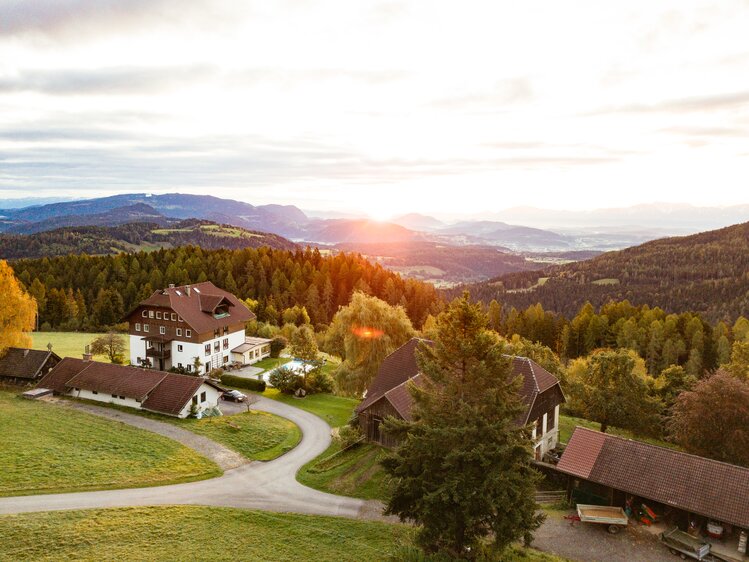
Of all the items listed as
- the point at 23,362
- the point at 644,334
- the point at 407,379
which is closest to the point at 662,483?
the point at 407,379

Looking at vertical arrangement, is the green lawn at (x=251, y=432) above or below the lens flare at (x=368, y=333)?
below

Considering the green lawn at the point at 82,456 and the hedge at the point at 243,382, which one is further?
the hedge at the point at 243,382

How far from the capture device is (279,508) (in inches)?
1147

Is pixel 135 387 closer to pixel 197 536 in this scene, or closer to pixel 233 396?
pixel 233 396

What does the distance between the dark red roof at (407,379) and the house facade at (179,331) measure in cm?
3005

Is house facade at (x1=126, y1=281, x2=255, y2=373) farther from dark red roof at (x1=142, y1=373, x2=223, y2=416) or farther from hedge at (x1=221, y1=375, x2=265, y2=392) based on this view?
dark red roof at (x1=142, y1=373, x2=223, y2=416)

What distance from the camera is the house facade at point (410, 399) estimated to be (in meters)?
36.8

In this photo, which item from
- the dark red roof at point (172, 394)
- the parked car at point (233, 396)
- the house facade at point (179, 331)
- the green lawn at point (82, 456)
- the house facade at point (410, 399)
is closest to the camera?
the green lawn at point (82, 456)

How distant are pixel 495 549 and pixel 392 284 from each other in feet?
327

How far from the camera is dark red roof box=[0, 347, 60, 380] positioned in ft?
169

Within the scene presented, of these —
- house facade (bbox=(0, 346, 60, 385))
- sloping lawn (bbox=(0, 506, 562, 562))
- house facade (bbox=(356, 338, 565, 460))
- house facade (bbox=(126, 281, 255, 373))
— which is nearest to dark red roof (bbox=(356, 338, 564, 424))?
house facade (bbox=(356, 338, 565, 460))

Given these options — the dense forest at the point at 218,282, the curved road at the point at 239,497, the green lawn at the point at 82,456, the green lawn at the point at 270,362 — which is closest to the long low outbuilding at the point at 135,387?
the green lawn at the point at 82,456

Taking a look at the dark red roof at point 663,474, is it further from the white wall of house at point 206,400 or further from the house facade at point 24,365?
the house facade at point 24,365

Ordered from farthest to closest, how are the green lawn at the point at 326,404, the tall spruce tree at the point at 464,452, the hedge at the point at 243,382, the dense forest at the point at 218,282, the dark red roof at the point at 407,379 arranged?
1. the dense forest at the point at 218,282
2. the hedge at the point at 243,382
3. the green lawn at the point at 326,404
4. the dark red roof at the point at 407,379
5. the tall spruce tree at the point at 464,452
